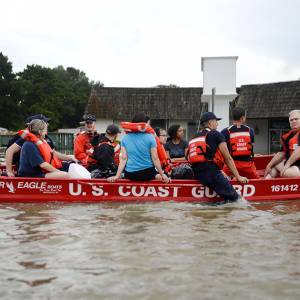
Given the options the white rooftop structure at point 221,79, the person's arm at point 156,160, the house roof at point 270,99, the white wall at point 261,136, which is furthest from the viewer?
the white wall at point 261,136

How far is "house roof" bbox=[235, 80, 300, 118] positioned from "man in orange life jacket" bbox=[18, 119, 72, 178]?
74.4 feet

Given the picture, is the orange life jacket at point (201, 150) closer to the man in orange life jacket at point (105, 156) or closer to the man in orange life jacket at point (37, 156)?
the man in orange life jacket at point (105, 156)

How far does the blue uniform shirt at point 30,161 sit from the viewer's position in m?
7.75

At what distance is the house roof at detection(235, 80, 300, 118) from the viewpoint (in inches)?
1142

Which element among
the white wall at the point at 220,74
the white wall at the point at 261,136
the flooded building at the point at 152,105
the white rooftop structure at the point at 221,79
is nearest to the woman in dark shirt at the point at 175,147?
the white rooftop structure at the point at 221,79

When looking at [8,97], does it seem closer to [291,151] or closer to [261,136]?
[261,136]

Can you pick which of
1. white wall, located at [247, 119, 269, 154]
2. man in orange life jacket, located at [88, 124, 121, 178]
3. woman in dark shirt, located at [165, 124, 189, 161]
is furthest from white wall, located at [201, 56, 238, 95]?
man in orange life jacket, located at [88, 124, 121, 178]

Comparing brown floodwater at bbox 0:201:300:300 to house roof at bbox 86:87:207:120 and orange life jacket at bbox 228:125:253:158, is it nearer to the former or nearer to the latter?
orange life jacket at bbox 228:125:253:158

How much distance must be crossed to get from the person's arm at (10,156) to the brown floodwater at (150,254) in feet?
3.98

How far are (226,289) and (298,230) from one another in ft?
7.80

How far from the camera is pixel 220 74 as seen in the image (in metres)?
22.2

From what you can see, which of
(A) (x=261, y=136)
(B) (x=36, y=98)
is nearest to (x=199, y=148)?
(A) (x=261, y=136)

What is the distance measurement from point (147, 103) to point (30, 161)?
2670cm

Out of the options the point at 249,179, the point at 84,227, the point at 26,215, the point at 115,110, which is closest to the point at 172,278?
the point at 84,227
